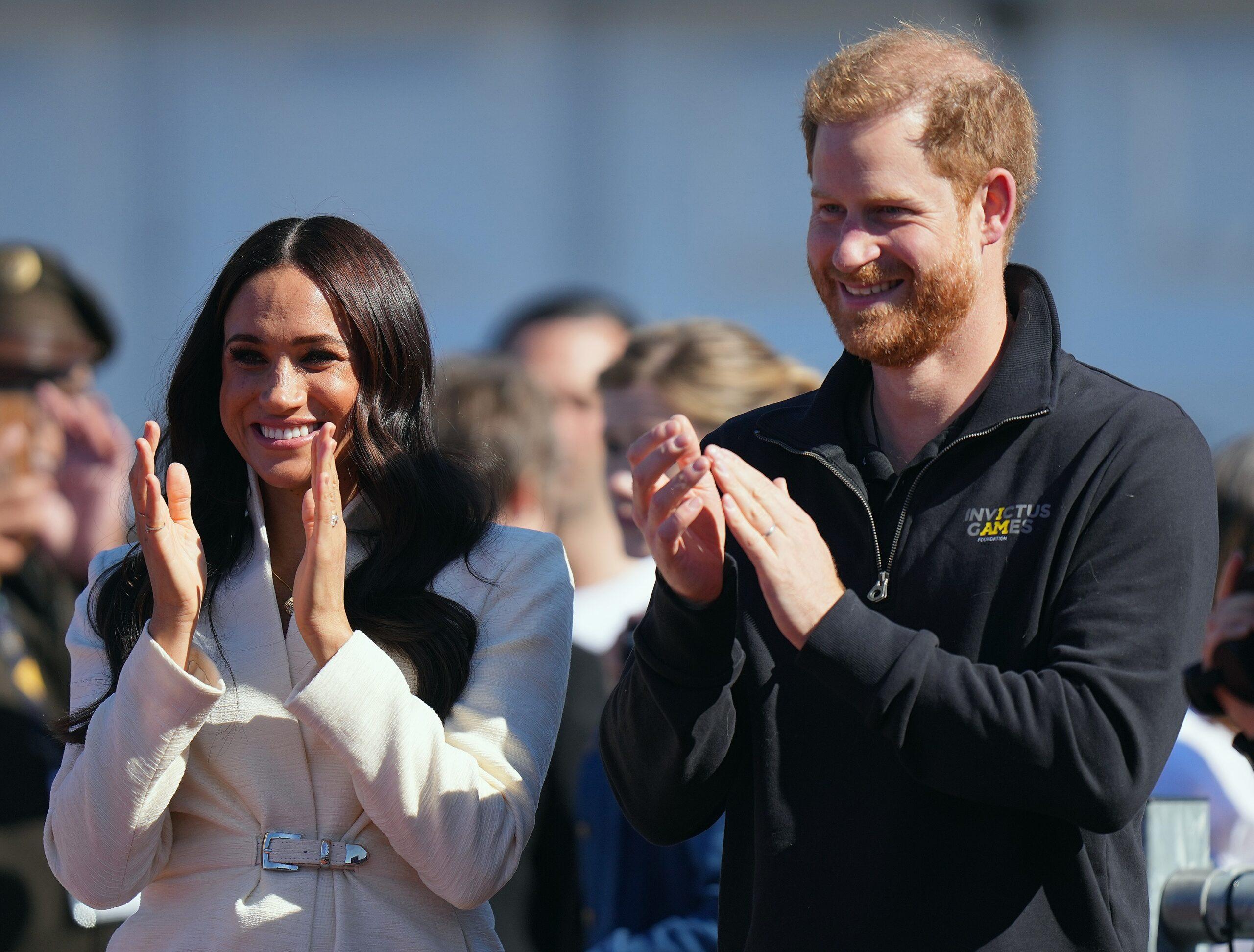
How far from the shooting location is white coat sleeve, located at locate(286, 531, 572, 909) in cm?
219

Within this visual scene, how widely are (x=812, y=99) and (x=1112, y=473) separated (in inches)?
26.9

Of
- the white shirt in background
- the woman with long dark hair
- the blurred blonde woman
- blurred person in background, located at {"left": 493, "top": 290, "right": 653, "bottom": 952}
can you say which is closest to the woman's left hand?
the woman with long dark hair

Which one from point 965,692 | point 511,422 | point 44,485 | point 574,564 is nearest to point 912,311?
point 965,692

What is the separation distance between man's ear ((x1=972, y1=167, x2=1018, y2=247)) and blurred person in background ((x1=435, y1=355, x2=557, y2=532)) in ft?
5.38

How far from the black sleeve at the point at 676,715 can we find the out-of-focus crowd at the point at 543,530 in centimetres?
60

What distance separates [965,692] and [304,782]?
3.23 feet

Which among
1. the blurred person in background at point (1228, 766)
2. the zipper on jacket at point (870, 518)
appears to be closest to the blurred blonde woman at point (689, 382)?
the blurred person in background at point (1228, 766)

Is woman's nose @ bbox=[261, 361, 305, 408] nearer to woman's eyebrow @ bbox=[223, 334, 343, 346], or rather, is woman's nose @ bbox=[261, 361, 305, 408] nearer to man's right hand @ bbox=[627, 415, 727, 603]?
woman's eyebrow @ bbox=[223, 334, 343, 346]

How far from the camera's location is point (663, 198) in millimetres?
7539

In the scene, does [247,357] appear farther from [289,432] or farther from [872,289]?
[872,289]

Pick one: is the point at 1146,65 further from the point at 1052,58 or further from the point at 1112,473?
the point at 1112,473

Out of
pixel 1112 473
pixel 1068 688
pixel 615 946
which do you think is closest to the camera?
pixel 1068 688

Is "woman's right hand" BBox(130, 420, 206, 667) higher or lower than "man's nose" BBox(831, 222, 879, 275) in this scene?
lower

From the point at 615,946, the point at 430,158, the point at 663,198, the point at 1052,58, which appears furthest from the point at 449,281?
the point at 615,946
